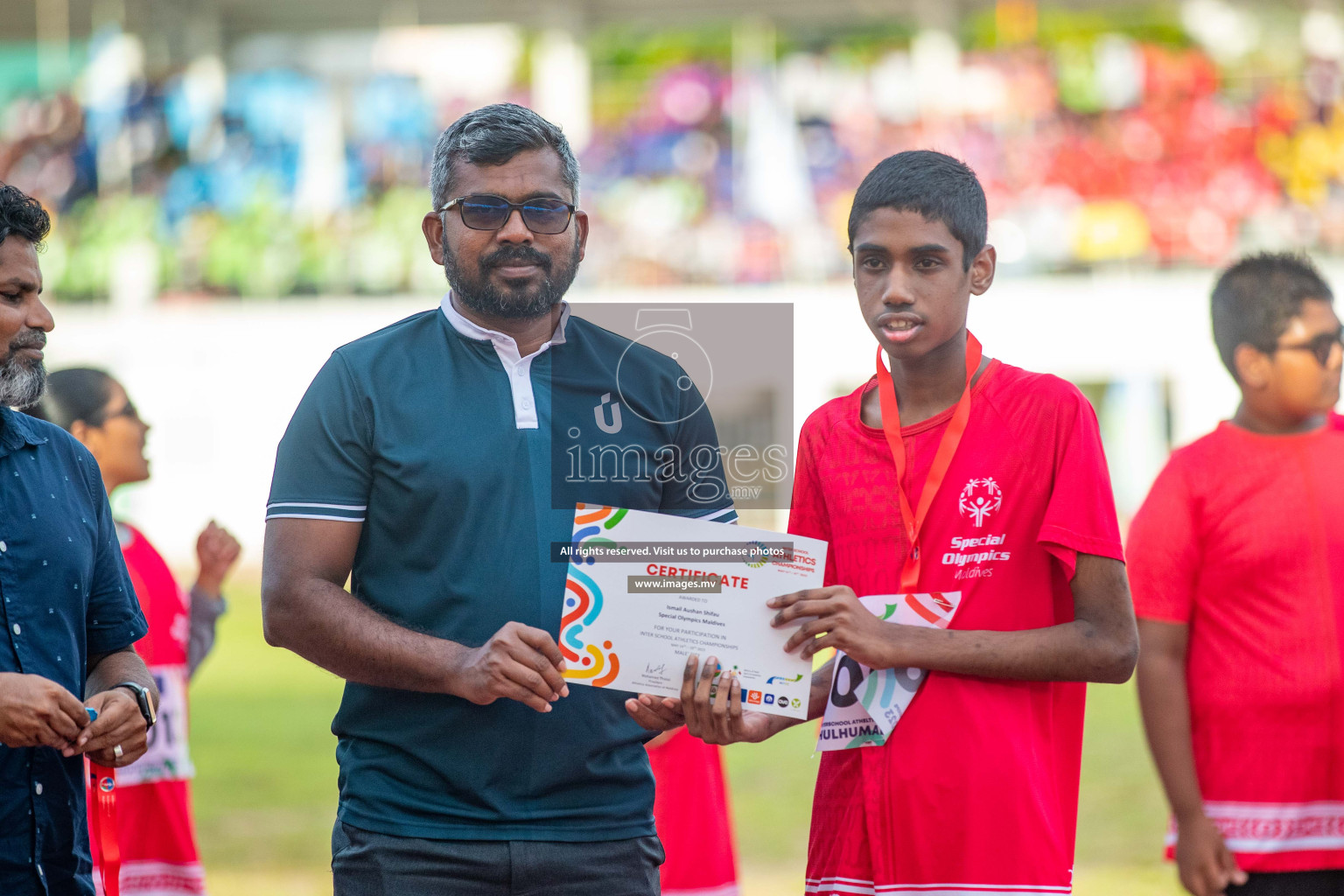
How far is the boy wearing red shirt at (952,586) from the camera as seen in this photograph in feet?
8.21

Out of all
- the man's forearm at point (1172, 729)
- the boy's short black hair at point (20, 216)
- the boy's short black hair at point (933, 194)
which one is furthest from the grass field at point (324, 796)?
the boy's short black hair at point (20, 216)

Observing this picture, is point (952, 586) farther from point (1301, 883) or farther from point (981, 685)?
point (1301, 883)

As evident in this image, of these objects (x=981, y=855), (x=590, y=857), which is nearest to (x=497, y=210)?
(x=590, y=857)

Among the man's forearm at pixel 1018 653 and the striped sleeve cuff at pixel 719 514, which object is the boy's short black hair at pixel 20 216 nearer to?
the striped sleeve cuff at pixel 719 514

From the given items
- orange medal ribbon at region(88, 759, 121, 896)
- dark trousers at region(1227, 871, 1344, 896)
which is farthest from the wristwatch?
dark trousers at region(1227, 871, 1344, 896)

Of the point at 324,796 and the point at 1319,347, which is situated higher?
the point at 1319,347

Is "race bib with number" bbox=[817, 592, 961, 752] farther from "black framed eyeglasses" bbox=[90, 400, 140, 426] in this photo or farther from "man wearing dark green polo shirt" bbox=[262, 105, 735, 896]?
"black framed eyeglasses" bbox=[90, 400, 140, 426]

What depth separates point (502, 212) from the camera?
2684 mm

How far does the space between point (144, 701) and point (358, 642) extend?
0.55m

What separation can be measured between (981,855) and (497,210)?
153 cm

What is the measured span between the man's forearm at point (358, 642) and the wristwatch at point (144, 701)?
0.38 m

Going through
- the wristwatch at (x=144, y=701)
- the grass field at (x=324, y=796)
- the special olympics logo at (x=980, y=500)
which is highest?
the special olympics logo at (x=980, y=500)

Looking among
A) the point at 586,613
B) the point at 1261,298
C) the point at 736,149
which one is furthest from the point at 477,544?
the point at 736,149

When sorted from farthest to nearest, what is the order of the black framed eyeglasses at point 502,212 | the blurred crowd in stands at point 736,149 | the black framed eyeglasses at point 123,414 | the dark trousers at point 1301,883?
the blurred crowd in stands at point 736,149, the black framed eyeglasses at point 123,414, the dark trousers at point 1301,883, the black framed eyeglasses at point 502,212
